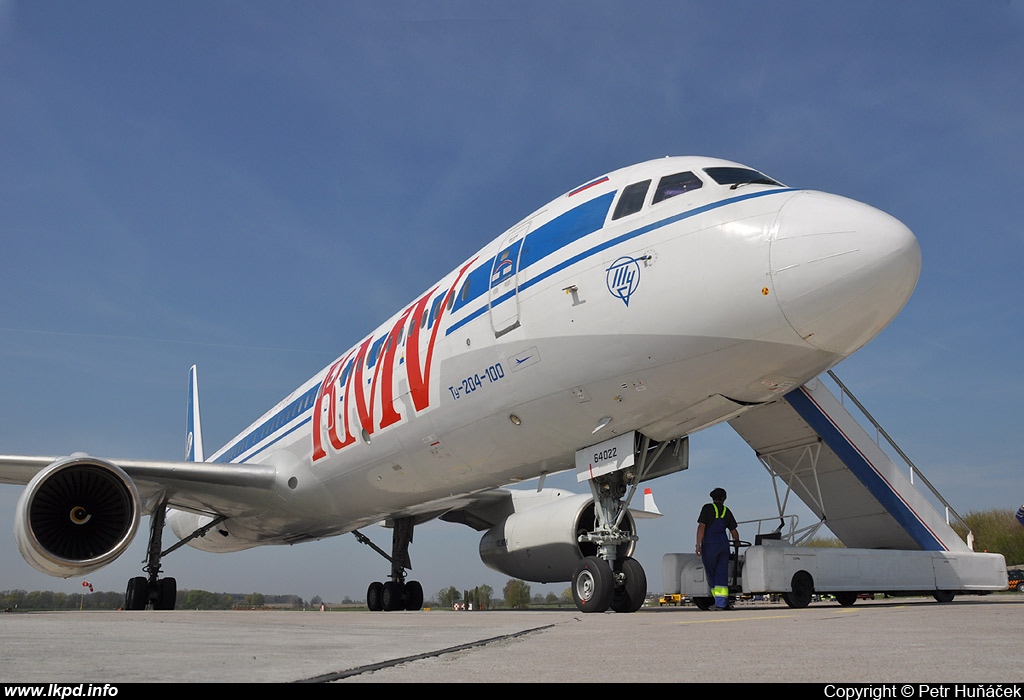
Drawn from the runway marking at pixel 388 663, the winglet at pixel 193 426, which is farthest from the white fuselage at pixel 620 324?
the winglet at pixel 193 426

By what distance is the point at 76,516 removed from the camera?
1095cm

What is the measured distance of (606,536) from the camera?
28.3 ft

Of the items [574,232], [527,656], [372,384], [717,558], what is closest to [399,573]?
[372,384]

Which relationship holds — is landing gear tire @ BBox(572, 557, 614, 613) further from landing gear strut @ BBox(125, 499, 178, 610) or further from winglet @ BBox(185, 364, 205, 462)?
winglet @ BBox(185, 364, 205, 462)

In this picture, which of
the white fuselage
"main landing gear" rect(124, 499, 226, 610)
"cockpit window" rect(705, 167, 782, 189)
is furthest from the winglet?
"cockpit window" rect(705, 167, 782, 189)

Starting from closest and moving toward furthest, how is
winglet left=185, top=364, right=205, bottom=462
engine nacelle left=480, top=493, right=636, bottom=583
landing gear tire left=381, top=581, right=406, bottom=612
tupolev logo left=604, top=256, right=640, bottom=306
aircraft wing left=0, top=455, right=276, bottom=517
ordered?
tupolev logo left=604, top=256, right=640, bottom=306, engine nacelle left=480, top=493, right=636, bottom=583, aircraft wing left=0, top=455, right=276, bottom=517, landing gear tire left=381, top=581, right=406, bottom=612, winglet left=185, top=364, right=205, bottom=462

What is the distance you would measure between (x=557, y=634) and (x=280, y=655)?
6.79ft

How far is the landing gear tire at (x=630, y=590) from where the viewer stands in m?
8.37

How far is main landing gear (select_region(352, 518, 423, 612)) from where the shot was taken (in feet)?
53.2

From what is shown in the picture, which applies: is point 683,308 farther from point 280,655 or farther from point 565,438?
point 280,655

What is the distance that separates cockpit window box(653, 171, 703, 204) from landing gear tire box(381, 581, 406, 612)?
10.9 metres

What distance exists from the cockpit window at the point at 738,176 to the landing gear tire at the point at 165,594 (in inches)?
489

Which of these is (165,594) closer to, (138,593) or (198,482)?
(138,593)

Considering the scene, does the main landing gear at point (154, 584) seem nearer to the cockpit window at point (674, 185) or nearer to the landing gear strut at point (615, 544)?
the landing gear strut at point (615, 544)
